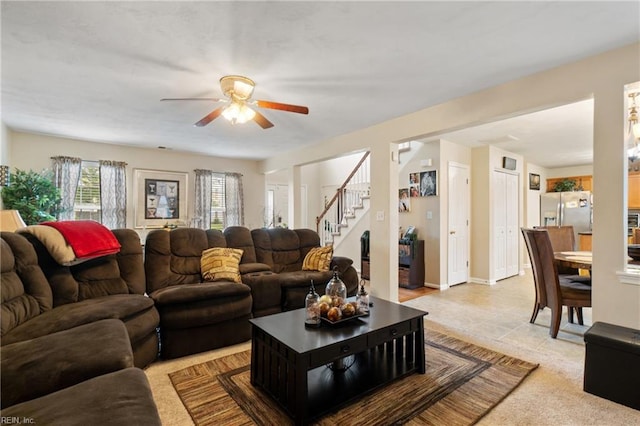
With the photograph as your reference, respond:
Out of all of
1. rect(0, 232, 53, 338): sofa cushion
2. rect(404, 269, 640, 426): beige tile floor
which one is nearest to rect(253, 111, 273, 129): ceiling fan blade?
rect(0, 232, 53, 338): sofa cushion

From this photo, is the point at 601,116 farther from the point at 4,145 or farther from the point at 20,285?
the point at 4,145

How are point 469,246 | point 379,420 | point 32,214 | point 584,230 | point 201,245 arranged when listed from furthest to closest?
point 584,230, point 469,246, point 32,214, point 201,245, point 379,420

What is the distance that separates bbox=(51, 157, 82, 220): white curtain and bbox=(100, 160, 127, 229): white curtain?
0.38 metres

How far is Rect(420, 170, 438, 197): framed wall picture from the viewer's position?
5191mm

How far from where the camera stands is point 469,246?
5652 millimetres

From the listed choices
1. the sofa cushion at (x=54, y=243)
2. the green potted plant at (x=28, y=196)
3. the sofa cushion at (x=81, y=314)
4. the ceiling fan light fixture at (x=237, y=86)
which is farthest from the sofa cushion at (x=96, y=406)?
the green potted plant at (x=28, y=196)

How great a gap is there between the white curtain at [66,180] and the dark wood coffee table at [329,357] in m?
4.81

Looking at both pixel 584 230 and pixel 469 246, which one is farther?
pixel 584 230

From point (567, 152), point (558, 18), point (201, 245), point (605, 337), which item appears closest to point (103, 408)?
point (201, 245)

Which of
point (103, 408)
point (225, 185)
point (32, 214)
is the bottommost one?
point (103, 408)

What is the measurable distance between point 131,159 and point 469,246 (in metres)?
6.61

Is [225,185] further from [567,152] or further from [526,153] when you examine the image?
[567,152]

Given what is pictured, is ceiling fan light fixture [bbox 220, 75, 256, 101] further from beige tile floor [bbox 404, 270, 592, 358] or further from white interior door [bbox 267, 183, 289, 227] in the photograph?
white interior door [bbox 267, 183, 289, 227]

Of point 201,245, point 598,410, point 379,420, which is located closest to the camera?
point 379,420
